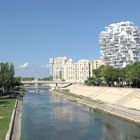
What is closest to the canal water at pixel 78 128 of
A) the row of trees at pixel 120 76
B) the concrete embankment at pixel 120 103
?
the concrete embankment at pixel 120 103

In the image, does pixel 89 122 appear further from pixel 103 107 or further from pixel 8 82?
pixel 8 82

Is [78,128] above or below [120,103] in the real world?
below

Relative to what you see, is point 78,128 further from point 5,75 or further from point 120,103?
point 5,75

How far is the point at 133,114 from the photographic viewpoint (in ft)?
203

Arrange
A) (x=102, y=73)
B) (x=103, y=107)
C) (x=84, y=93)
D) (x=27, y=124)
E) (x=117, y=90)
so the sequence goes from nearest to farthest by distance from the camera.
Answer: (x=27, y=124) < (x=103, y=107) < (x=117, y=90) < (x=84, y=93) < (x=102, y=73)

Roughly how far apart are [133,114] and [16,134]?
22.9 metres

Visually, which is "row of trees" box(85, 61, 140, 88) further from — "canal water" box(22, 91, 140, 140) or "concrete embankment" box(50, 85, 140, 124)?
"canal water" box(22, 91, 140, 140)

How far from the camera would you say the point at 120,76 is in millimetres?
132375

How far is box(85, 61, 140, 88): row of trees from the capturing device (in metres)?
109

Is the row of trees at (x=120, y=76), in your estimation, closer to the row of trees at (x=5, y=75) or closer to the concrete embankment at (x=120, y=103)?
the concrete embankment at (x=120, y=103)

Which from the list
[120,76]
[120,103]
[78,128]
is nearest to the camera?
[78,128]

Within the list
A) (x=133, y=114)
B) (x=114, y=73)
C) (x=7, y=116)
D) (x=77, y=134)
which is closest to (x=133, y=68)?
(x=114, y=73)

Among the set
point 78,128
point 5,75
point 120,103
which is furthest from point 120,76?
point 78,128

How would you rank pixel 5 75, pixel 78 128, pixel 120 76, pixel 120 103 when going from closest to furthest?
pixel 78 128 → pixel 120 103 → pixel 5 75 → pixel 120 76
